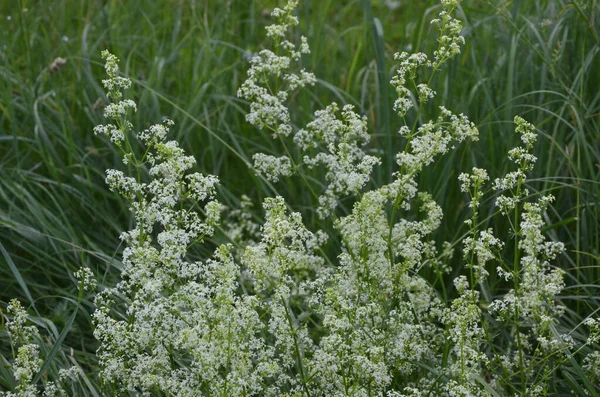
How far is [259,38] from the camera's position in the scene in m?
6.00

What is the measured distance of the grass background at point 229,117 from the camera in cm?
410

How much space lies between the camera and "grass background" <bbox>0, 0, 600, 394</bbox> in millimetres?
4098

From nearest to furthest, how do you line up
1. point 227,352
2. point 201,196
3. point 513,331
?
point 227,352 < point 201,196 < point 513,331

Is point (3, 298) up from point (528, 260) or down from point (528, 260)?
down

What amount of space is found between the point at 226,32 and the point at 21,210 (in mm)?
1915

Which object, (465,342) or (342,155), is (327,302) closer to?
(465,342)

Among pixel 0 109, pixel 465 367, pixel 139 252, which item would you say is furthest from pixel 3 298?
pixel 465 367

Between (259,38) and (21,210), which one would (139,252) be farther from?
(259,38)

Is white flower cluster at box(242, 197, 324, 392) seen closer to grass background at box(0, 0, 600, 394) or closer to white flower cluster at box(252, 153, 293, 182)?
white flower cluster at box(252, 153, 293, 182)

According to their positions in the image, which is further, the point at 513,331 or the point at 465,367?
the point at 513,331

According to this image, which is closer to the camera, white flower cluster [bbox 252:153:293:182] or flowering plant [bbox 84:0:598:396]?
flowering plant [bbox 84:0:598:396]

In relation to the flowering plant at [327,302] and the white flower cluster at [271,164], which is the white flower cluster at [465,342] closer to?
the flowering plant at [327,302]

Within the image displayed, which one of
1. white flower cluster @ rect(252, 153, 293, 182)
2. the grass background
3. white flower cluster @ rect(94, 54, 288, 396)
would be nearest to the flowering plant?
white flower cluster @ rect(94, 54, 288, 396)

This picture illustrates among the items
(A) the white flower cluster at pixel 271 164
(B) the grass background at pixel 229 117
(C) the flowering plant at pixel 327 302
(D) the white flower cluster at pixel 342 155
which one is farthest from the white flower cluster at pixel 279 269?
(B) the grass background at pixel 229 117
